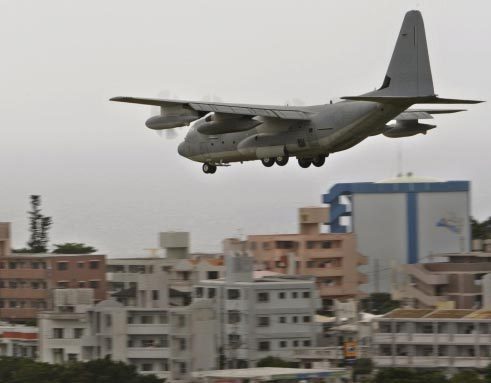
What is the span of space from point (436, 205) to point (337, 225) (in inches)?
482

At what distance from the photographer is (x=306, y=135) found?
51.1 m

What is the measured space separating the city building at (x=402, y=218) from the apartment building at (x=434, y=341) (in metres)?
65.8

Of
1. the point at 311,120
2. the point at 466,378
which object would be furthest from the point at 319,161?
the point at 466,378

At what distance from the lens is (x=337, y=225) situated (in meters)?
151

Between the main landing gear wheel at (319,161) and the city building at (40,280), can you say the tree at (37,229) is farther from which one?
the main landing gear wheel at (319,161)

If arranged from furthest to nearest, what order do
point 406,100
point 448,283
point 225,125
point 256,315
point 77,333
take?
point 448,283 → point 77,333 → point 256,315 → point 225,125 → point 406,100

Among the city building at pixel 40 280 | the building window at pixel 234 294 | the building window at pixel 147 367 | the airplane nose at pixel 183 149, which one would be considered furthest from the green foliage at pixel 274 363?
the city building at pixel 40 280

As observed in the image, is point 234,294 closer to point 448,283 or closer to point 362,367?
point 362,367

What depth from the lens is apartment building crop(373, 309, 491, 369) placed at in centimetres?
7888

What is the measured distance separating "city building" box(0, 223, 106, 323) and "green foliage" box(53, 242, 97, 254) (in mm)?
30699

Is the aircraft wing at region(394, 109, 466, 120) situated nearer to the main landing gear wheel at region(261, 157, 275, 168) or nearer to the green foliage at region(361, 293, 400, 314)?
the main landing gear wheel at region(261, 157, 275, 168)

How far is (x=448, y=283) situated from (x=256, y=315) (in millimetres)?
26393

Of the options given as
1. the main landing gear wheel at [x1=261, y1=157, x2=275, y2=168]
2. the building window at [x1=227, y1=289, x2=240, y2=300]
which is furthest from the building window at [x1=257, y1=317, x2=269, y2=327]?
the main landing gear wheel at [x1=261, y1=157, x2=275, y2=168]

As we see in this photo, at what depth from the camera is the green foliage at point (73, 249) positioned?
146 m
